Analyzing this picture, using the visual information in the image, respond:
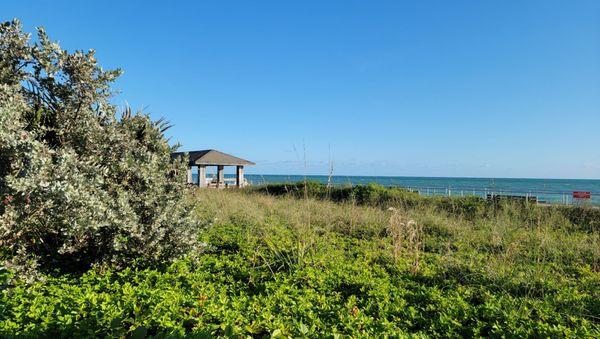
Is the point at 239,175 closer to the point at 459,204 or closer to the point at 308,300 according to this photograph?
the point at 459,204

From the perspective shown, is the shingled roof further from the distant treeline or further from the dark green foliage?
the dark green foliage

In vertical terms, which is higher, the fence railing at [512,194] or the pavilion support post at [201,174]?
the pavilion support post at [201,174]

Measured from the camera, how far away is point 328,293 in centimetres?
384

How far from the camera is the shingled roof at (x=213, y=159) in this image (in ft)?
83.5

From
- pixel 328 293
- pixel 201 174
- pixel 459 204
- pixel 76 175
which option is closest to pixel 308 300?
pixel 328 293

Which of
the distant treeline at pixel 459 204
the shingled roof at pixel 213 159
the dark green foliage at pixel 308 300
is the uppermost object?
the shingled roof at pixel 213 159

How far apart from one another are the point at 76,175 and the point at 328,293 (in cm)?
293

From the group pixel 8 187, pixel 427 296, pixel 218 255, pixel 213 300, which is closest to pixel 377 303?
pixel 427 296

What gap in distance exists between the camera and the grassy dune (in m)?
2.85

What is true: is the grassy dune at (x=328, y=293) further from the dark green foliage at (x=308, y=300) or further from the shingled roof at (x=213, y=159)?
the shingled roof at (x=213, y=159)

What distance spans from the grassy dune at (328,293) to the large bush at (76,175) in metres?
0.42

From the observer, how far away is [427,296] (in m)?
3.81

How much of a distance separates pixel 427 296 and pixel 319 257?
1656 mm

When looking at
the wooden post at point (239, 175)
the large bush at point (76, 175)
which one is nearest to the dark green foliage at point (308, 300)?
the large bush at point (76, 175)
